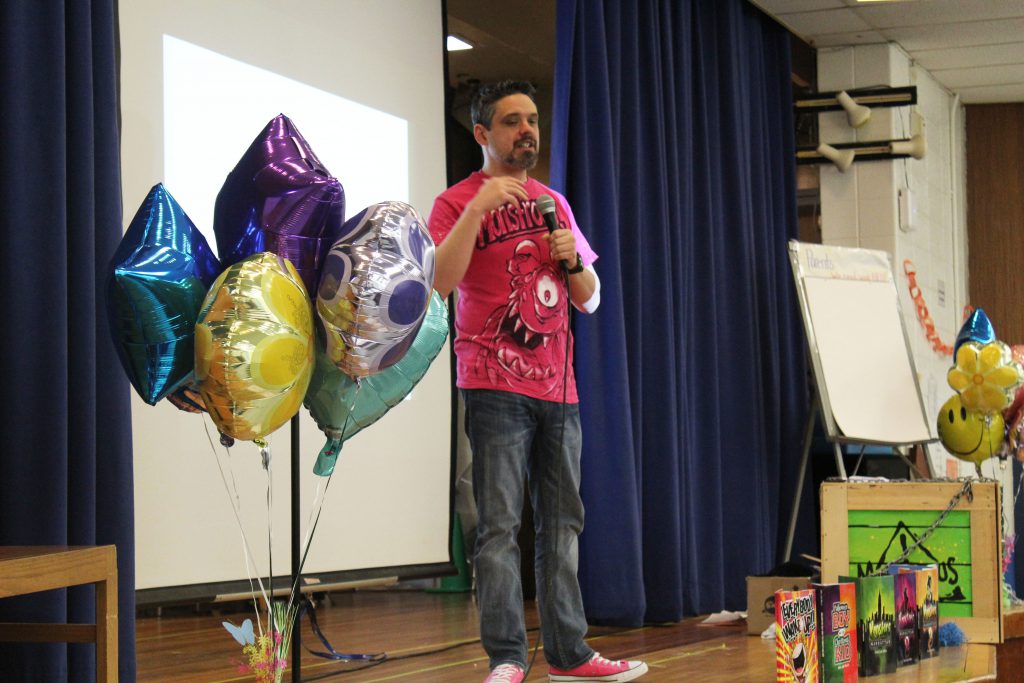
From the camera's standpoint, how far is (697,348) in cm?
462

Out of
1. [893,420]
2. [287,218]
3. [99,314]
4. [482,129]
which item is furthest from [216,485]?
[893,420]

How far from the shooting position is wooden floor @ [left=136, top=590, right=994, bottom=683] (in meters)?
2.95

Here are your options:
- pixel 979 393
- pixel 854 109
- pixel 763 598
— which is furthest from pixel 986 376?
pixel 854 109

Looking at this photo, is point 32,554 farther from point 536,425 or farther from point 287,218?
point 536,425

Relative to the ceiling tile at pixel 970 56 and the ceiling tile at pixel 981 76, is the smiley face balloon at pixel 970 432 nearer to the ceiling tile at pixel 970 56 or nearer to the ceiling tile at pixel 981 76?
the ceiling tile at pixel 970 56

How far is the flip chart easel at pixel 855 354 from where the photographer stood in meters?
4.51

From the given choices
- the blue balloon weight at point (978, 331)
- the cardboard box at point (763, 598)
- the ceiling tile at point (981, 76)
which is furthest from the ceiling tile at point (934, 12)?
the cardboard box at point (763, 598)

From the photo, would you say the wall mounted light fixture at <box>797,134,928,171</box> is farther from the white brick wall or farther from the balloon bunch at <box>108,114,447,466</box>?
the balloon bunch at <box>108,114,447,466</box>

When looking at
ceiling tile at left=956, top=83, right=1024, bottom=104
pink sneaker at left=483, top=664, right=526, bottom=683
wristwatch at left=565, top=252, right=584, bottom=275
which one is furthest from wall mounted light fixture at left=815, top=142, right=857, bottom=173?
pink sneaker at left=483, top=664, right=526, bottom=683

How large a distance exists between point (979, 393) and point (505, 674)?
2.23 m

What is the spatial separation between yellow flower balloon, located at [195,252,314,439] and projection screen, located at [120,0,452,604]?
27.1 inches

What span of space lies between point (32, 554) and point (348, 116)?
2.13m

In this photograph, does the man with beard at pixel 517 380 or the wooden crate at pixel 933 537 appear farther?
the wooden crate at pixel 933 537

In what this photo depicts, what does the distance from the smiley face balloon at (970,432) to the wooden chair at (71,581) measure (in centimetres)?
313
